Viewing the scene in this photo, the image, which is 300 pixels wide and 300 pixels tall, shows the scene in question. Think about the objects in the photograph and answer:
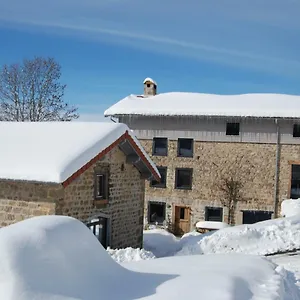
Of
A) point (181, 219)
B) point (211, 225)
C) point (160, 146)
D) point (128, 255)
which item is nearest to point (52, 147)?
Result: point (128, 255)

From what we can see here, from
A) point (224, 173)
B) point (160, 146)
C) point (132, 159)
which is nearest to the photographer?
point (132, 159)

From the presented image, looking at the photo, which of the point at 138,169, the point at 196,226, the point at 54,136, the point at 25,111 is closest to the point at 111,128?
Result: the point at 54,136

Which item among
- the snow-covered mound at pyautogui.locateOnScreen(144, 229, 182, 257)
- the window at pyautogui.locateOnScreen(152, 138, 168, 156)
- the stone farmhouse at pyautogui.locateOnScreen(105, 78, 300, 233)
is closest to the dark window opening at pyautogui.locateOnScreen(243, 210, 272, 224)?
the stone farmhouse at pyautogui.locateOnScreen(105, 78, 300, 233)

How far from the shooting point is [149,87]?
2895cm

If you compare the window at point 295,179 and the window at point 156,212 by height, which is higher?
the window at point 295,179

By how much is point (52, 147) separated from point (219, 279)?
711cm

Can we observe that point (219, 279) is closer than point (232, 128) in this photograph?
Yes

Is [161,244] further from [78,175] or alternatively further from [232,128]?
[232,128]

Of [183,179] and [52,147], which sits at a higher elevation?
[52,147]

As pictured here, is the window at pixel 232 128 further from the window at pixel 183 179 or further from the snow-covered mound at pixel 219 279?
the snow-covered mound at pixel 219 279

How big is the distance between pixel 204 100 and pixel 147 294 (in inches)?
831

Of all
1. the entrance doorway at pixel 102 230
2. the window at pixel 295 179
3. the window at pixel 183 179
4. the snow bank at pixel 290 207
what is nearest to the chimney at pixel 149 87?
the window at pixel 183 179

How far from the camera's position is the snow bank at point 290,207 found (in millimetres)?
20825

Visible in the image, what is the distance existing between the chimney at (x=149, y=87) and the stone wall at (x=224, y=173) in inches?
201
